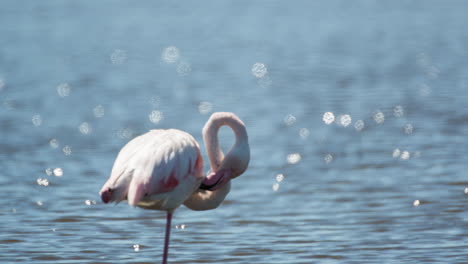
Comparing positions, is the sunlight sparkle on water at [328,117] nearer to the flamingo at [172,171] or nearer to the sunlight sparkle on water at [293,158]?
the sunlight sparkle on water at [293,158]

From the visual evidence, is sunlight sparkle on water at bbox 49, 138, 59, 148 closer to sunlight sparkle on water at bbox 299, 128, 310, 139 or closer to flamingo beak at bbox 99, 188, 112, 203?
sunlight sparkle on water at bbox 299, 128, 310, 139

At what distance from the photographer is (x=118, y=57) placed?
21016 mm

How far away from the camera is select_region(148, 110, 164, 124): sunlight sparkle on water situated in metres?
13.0

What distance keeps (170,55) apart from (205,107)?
27.0 feet

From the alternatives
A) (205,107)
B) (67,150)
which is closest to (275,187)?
(67,150)

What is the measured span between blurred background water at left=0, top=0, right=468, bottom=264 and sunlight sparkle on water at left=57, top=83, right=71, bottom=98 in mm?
43

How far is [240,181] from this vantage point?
30.3ft

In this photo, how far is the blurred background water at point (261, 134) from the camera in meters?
7.04

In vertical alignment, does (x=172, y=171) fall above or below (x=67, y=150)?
below

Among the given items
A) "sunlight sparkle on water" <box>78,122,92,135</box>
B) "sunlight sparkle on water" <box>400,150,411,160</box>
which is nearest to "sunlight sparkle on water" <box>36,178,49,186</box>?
"sunlight sparkle on water" <box>78,122,92,135</box>

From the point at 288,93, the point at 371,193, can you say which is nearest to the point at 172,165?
the point at 371,193

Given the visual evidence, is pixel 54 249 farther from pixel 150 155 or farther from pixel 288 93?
pixel 288 93

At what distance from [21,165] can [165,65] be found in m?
10.4

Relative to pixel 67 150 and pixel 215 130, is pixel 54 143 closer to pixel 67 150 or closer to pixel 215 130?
pixel 67 150
